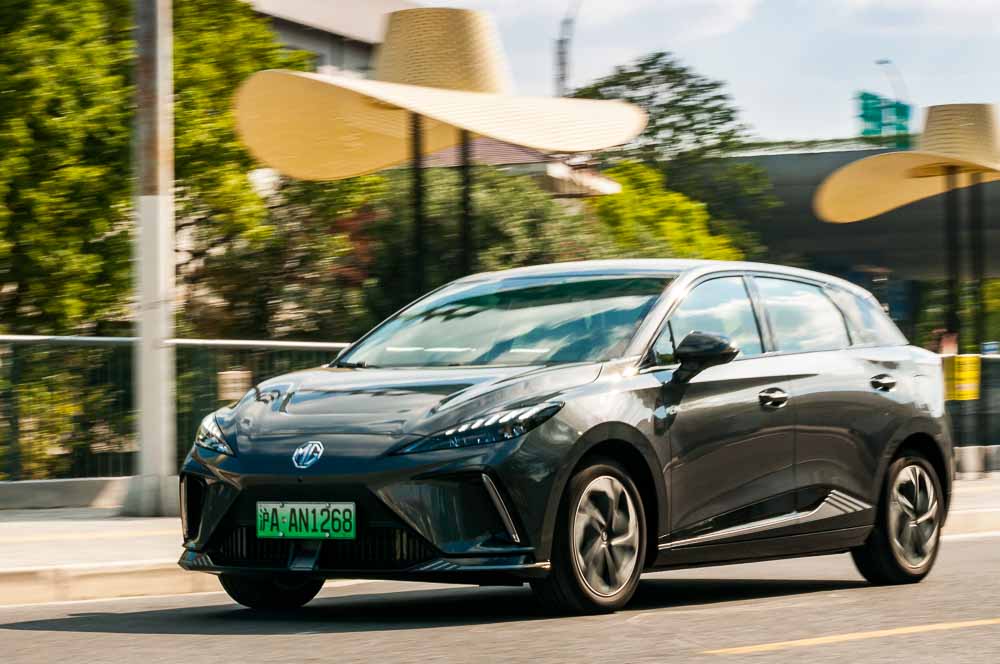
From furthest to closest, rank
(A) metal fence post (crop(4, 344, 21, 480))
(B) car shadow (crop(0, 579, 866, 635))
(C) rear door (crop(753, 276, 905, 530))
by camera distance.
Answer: (A) metal fence post (crop(4, 344, 21, 480)), (C) rear door (crop(753, 276, 905, 530)), (B) car shadow (crop(0, 579, 866, 635))

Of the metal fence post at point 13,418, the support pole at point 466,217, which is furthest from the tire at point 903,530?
the support pole at point 466,217

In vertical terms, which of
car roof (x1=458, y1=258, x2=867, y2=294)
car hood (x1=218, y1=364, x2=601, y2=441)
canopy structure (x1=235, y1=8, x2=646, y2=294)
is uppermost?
canopy structure (x1=235, y1=8, x2=646, y2=294)

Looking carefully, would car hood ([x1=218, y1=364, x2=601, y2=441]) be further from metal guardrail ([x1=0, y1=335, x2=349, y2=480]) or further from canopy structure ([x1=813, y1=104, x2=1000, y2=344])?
canopy structure ([x1=813, y1=104, x2=1000, y2=344])

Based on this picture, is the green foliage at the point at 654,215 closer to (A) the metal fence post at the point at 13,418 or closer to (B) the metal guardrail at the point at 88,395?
(B) the metal guardrail at the point at 88,395

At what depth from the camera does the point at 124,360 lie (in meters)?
14.3

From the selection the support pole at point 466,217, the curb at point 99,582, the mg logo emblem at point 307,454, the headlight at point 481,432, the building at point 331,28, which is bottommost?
the curb at point 99,582

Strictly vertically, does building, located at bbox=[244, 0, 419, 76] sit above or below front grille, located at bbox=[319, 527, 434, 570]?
above

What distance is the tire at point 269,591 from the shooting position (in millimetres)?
8453

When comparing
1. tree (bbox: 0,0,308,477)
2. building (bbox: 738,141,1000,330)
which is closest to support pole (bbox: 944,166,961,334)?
tree (bbox: 0,0,308,477)

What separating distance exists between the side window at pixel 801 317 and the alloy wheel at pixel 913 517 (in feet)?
2.53

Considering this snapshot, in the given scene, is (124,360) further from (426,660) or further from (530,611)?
(426,660)

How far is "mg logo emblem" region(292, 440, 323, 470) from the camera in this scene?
7480mm

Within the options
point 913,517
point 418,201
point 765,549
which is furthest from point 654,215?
point 765,549

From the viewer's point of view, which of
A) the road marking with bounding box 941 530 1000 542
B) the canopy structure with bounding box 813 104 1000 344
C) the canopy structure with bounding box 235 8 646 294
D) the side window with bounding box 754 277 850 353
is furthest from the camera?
the canopy structure with bounding box 813 104 1000 344
